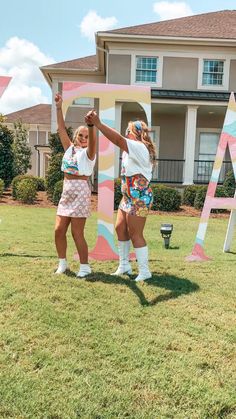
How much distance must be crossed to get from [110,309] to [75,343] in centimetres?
70

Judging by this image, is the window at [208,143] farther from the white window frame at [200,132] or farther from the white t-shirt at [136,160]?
the white t-shirt at [136,160]

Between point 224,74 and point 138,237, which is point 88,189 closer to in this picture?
point 138,237

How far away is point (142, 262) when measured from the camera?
15.4ft

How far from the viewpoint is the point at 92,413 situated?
242 cm

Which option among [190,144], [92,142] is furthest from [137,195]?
[190,144]

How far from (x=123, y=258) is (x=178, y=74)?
15.9m

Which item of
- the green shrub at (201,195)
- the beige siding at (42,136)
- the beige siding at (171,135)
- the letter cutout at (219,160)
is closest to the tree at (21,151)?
the beige siding at (42,136)

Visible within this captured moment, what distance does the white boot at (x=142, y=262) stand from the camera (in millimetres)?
4621

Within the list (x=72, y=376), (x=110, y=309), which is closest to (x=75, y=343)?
(x=72, y=376)

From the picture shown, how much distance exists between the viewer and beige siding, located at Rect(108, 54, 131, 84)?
62.2 ft

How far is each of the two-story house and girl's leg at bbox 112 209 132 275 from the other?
12.7 metres

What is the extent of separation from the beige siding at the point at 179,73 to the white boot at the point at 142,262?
51.9ft

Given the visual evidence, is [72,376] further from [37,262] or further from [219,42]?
[219,42]

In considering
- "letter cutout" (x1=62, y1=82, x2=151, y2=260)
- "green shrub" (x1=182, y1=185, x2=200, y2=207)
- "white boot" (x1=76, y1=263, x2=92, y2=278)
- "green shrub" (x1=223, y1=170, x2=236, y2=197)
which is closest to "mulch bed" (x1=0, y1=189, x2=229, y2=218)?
"green shrub" (x1=182, y1=185, x2=200, y2=207)
